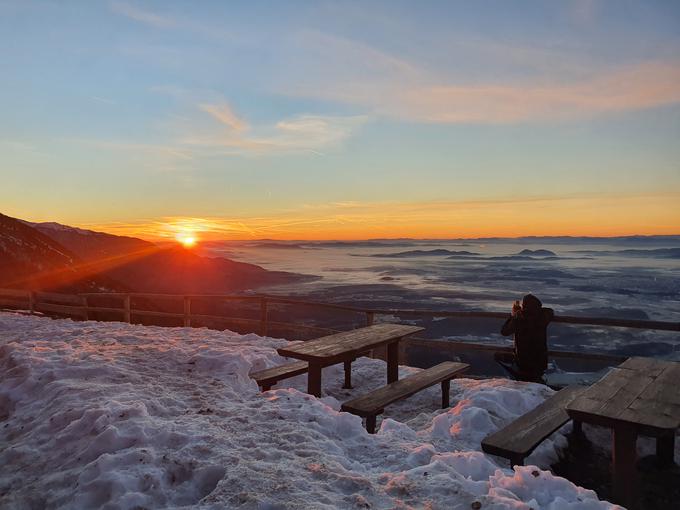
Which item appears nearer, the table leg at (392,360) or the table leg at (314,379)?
the table leg at (314,379)

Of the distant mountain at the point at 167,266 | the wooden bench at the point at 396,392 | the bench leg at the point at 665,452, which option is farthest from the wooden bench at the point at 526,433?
the distant mountain at the point at 167,266

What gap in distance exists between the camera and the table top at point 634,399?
350cm

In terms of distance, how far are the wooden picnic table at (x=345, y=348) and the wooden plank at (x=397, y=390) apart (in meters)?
0.52

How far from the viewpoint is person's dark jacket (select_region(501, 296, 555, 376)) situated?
6.68 m

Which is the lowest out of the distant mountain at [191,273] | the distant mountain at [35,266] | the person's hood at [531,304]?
the distant mountain at [191,273]

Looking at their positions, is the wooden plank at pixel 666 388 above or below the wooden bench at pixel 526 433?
above

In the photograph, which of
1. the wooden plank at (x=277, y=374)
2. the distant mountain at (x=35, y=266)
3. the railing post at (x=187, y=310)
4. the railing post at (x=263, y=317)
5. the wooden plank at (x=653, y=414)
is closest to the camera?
the wooden plank at (x=653, y=414)

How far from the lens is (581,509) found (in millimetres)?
2963

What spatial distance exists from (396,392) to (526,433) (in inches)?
61.8

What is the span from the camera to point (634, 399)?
13.0ft

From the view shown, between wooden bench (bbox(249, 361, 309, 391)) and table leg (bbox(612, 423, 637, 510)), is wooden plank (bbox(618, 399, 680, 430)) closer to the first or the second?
table leg (bbox(612, 423, 637, 510))

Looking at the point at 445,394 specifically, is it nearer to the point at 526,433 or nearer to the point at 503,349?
the point at 503,349

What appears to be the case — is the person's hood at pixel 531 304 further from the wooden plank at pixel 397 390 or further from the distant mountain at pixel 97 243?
the distant mountain at pixel 97 243

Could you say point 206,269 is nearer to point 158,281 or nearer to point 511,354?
point 158,281
